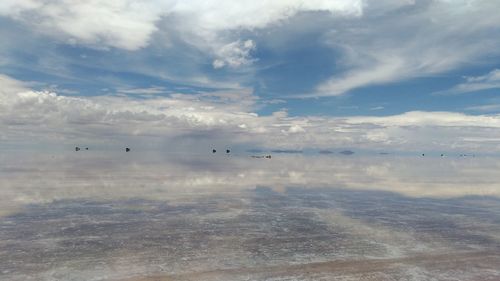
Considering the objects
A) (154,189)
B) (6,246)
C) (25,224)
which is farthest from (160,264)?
(154,189)

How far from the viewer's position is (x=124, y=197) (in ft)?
138

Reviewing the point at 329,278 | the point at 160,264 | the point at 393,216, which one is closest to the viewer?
the point at 329,278

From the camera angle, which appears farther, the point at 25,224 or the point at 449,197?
the point at 449,197

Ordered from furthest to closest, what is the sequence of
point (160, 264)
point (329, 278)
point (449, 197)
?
point (449, 197) → point (160, 264) → point (329, 278)

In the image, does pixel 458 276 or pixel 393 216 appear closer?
pixel 458 276

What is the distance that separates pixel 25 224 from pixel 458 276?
2770 cm

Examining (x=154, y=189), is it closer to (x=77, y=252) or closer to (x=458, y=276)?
(x=77, y=252)

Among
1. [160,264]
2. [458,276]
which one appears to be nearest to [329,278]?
[458,276]

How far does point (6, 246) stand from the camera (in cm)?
2214

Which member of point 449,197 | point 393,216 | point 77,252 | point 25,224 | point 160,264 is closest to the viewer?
point 160,264

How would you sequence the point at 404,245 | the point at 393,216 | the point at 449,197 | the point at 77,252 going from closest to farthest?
the point at 77,252, the point at 404,245, the point at 393,216, the point at 449,197

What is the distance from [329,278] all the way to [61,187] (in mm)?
41275

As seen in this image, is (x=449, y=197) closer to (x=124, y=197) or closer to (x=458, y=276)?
(x=458, y=276)

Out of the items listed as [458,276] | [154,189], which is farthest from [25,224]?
[458,276]
